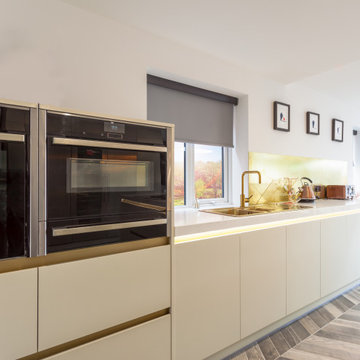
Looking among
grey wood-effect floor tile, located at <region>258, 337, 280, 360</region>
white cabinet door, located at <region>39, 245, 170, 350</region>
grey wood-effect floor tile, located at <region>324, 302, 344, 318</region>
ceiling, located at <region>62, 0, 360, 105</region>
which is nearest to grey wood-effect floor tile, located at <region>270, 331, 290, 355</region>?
grey wood-effect floor tile, located at <region>258, 337, 280, 360</region>

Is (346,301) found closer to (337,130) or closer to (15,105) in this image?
(337,130)

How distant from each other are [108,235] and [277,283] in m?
1.56

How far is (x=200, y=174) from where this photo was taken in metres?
2.79

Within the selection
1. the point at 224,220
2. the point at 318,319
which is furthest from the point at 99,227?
the point at 318,319

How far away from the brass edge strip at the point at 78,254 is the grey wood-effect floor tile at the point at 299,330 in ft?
5.06

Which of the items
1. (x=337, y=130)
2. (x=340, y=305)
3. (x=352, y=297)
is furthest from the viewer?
(x=337, y=130)

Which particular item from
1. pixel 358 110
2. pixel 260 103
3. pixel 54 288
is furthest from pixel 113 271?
pixel 358 110

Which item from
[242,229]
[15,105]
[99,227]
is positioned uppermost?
[15,105]

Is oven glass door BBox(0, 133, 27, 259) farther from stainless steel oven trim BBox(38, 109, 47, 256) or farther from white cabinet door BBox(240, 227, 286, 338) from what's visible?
white cabinet door BBox(240, 227, 286, 338)

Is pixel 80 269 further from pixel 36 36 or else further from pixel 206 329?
pixel 36 36

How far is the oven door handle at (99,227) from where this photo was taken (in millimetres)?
1232

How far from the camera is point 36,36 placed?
5.39ft

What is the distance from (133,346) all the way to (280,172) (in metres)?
2.59

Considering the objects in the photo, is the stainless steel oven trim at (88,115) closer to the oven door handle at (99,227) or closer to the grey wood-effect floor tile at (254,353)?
the oven door handle at (99,227)
